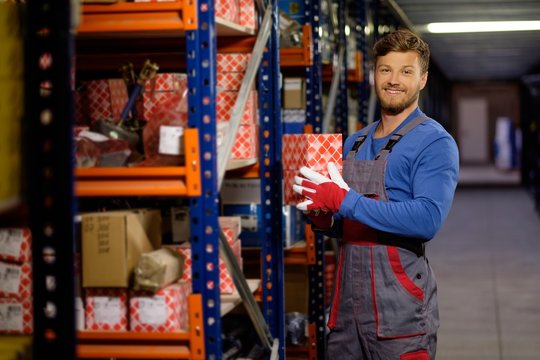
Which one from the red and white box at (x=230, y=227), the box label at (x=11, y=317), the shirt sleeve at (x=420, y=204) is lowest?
the box label at (x=11, y=317)

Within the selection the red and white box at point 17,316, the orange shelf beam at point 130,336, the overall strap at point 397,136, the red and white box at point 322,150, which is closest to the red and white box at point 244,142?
the red and white box at point 322,150

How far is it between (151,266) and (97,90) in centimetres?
86

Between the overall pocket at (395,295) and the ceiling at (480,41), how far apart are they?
23.9 ft

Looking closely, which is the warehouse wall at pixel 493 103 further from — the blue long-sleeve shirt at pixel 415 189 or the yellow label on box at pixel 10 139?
the yellow label on box at pixel 10 139

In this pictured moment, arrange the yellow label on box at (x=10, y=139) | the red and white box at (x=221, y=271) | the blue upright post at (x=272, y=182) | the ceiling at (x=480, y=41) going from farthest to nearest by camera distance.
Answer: the ceiling at (x=480, y=41) → the blue upright post at (x=272, y=182) → the red and white box at (x=221, y=271) → the yellow label on box at (x=10, y=139)

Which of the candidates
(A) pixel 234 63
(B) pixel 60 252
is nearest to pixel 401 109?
(A) pixel 234 63

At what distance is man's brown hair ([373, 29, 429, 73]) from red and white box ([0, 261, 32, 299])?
1584 millimetres

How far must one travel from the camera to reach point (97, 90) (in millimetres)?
3381

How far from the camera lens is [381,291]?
338 cm

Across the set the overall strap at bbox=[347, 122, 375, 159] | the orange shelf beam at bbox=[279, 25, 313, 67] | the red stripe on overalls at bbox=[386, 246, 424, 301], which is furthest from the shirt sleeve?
the orange shelf beam at bbox=[279, 25, 313, 67]

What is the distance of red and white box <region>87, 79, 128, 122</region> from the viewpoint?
3354 millimetres

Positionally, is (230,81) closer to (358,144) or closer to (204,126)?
(358,144)

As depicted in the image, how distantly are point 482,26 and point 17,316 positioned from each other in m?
11.7

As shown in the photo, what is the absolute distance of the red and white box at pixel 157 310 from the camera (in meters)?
2.91
